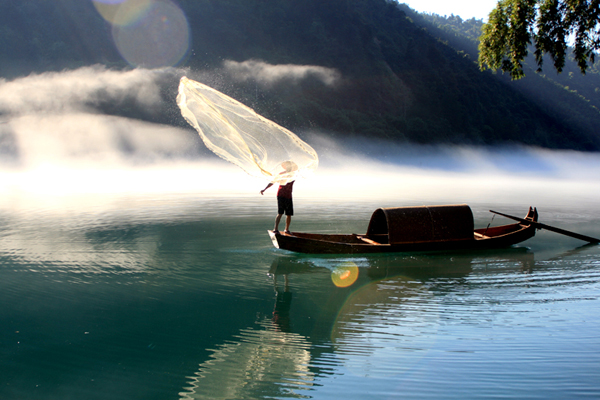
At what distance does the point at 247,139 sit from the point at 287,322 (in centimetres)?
456

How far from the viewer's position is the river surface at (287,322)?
5367 millimetres

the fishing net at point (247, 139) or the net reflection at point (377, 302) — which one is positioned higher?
the fishing net at point (247, 139)

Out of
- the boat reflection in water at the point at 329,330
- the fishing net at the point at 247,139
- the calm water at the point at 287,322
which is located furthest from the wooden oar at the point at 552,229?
the fishing net at the point at 247,139

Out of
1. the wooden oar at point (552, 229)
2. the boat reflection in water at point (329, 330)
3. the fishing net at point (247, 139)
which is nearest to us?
the boat reflection in water at point (329, 330)

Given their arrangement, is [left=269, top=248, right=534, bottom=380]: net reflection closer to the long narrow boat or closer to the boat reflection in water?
the boat reflection in water

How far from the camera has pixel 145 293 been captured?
868 cm

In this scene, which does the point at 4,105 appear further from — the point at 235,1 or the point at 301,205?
the point at 301,205

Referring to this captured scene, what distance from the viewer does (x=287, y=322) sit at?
7.29 m

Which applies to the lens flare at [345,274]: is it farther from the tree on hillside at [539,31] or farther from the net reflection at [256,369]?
the tree on hillside at [539,31]

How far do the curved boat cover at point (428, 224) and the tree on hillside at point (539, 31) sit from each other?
472 cm

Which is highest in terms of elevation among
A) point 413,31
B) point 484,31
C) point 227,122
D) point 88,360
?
point 413,31

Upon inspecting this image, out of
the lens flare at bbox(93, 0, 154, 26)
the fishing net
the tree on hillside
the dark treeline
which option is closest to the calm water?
the fishing net

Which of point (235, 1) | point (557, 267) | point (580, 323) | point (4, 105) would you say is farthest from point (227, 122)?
point (235, 1)

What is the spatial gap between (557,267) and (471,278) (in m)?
2.71
